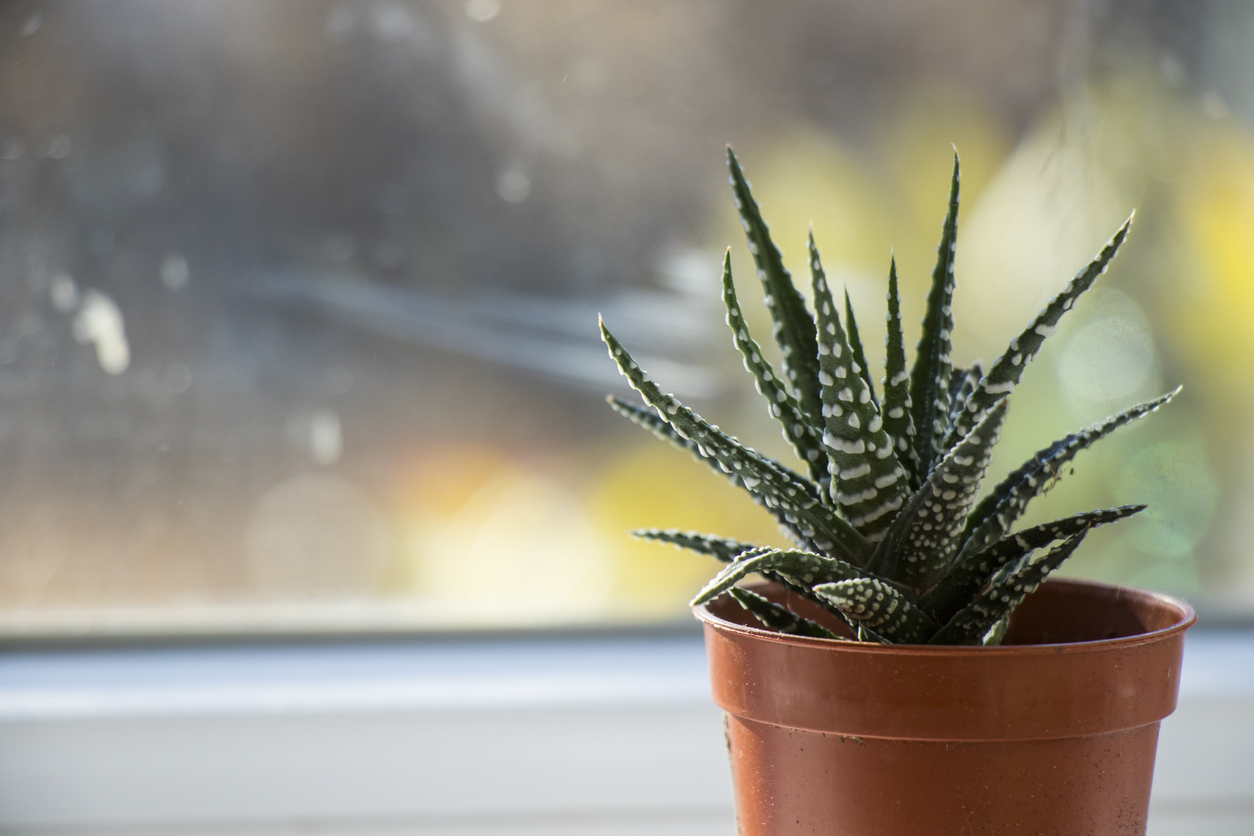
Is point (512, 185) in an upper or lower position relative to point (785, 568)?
upper

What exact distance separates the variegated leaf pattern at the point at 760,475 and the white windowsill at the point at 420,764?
48 cm

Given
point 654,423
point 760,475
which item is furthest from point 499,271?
point 760,475

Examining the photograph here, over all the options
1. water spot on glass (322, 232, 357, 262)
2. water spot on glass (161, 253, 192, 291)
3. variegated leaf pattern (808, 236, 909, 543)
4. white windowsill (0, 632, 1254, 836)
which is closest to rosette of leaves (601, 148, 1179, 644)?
variegated leaf pattern (808, 236, 909, 543)

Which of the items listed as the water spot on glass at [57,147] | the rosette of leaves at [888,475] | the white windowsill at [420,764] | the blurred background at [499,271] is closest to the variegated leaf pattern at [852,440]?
the rosette of leaves at [888,475]

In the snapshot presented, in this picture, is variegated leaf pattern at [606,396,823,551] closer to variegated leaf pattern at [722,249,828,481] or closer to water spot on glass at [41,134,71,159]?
variegated leaf pattern at [722,249,828,481]

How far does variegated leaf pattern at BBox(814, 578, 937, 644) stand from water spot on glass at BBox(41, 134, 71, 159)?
1.06m

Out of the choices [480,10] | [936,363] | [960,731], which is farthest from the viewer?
[480,10]

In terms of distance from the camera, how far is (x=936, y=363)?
1.76 ft

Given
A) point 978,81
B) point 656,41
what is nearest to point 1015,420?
point 978,81

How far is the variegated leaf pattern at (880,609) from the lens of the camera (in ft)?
1.40

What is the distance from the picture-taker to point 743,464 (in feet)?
1.56

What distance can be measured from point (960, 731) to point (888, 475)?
0.39 ft

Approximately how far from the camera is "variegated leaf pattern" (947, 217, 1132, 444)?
0.45 meters

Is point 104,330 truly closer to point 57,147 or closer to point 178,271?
point 178,271
